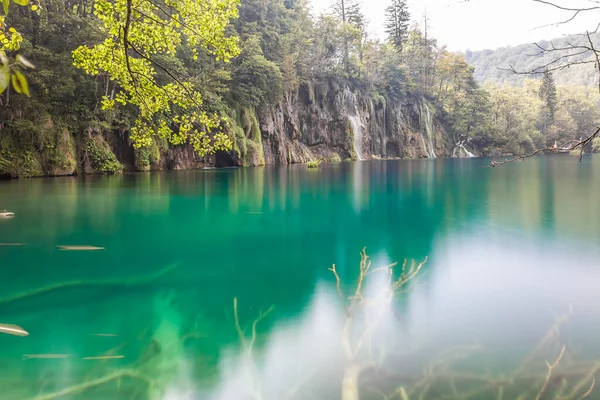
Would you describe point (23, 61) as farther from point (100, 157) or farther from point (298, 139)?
point (298, 139)

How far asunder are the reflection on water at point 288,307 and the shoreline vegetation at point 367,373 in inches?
0.6

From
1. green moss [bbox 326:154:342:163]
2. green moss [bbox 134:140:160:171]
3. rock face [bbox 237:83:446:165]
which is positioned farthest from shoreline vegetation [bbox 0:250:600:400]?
green moss [bbox 326:154:342:163]

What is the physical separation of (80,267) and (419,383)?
4.99 m

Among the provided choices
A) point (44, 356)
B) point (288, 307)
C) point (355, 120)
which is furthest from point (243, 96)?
point (44, 356)

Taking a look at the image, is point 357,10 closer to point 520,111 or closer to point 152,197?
point 520,111

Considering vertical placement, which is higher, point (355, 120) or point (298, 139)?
point (355, 120)

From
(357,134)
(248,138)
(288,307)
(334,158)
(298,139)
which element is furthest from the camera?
(357,134)

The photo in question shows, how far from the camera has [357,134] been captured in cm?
4994

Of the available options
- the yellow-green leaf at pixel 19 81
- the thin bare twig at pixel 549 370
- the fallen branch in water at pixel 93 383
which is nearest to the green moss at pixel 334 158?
the thin bare twig at pixel 549 370

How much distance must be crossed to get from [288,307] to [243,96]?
30433mm

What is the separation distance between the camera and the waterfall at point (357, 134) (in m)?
49.1

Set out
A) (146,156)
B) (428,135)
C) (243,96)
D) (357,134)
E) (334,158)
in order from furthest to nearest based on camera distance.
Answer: (428,135), (357,134), (334,158), (243,96), (146,156)

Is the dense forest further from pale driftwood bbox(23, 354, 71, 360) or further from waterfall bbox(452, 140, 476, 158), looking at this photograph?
pale driftwood bbox(23, 354, 71, 360)

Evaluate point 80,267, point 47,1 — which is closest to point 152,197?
point 80,267
